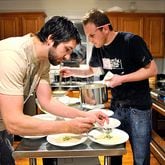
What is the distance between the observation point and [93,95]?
197 centimetres

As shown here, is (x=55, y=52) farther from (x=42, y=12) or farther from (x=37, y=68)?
(x=42, y=12)

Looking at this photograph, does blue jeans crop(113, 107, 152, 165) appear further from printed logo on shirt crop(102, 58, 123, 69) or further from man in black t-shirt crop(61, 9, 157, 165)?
printed logo on shirt crop(102, 58, 123, 69)

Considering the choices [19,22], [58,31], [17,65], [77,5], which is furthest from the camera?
[77,5]

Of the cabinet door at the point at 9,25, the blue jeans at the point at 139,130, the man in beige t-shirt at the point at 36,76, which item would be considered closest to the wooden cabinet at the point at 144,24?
the cabinet door at the point at 9,25

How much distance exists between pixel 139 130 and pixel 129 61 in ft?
1.70

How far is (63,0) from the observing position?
4.61 m

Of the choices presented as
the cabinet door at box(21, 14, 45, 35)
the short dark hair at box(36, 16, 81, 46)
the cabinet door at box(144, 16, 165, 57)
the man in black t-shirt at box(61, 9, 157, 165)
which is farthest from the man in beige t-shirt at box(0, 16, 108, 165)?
the cabinet door at box(144, 16, 165, 57)

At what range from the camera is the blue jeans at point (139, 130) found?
2023 mm

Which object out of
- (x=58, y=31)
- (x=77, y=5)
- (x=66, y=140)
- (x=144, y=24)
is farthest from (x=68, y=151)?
(x=77, y=5)

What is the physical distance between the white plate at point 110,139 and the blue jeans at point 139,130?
0.47 m

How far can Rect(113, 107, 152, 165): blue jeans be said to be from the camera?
6.64 ft

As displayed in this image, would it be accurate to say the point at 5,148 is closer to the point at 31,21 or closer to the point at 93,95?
the point at 93,95

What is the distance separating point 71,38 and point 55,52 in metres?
0.11

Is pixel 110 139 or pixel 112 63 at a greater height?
pixel 112 63
